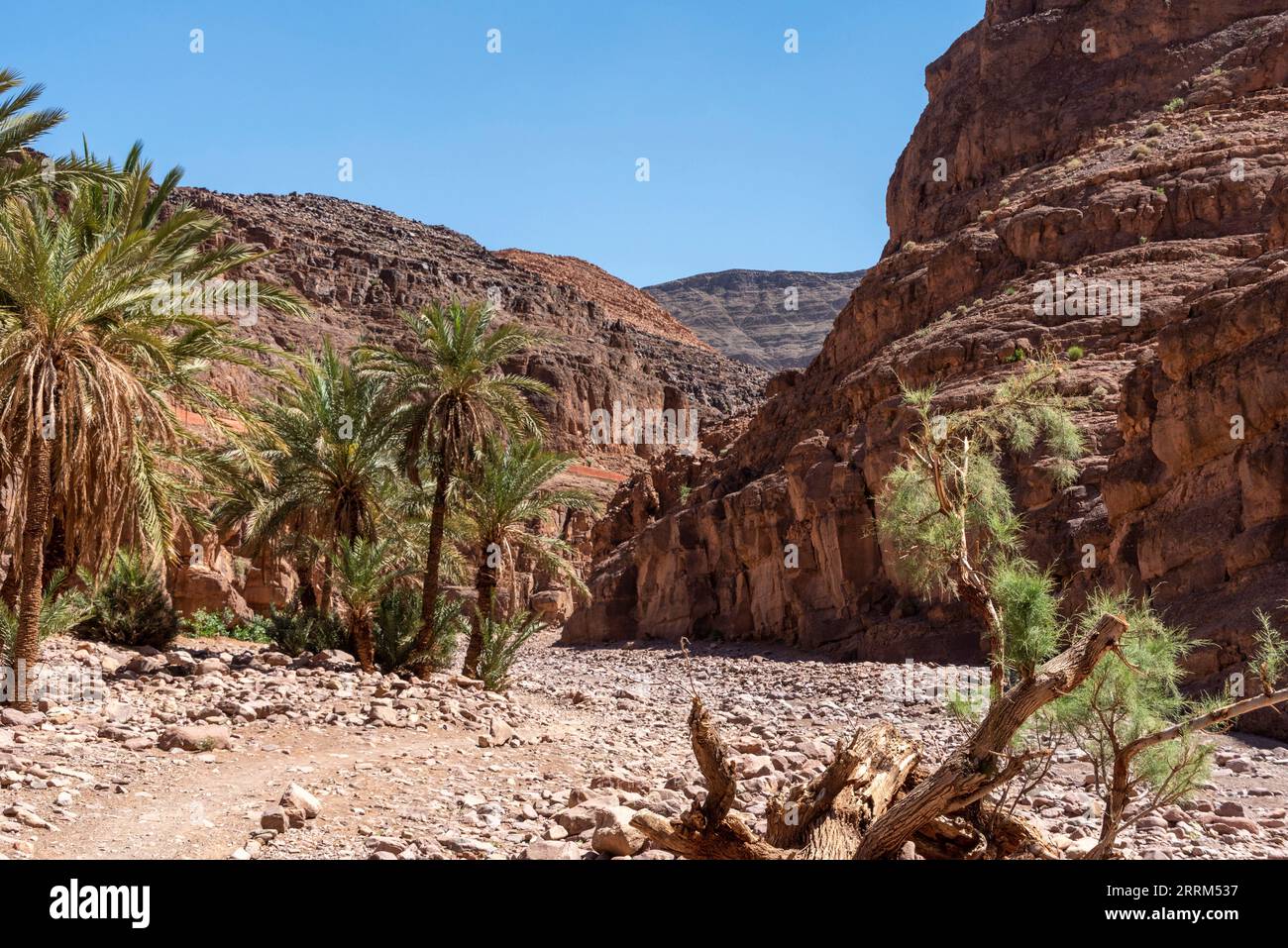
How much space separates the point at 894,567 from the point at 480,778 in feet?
59.2

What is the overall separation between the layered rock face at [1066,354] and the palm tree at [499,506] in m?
9.04

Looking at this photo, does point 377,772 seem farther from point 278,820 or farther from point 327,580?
point 327,580

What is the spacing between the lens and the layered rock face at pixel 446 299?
74.7m

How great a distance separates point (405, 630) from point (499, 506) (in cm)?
277

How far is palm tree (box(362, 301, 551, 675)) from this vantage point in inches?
688

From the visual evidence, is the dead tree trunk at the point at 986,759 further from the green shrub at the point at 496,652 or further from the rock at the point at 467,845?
the green shrub at the point at 496,652

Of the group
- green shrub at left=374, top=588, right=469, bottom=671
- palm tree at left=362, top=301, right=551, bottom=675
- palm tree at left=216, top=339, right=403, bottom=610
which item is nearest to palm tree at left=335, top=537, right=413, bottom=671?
green shrub at left=374, top=588, right=469, bottom=671

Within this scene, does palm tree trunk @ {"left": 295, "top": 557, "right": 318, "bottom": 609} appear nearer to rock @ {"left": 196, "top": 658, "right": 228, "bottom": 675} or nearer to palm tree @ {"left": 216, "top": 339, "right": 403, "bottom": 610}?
palm tree @ {"left": 216, "top": 339, "right": 403, "bottom": 610}

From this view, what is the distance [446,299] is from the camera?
266 ft

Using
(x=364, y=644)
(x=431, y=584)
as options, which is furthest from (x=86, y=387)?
(x=431, y=584)

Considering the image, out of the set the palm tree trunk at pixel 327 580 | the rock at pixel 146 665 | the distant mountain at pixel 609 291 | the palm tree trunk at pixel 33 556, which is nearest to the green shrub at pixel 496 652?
the palm tree trunk at pixel 327 580
